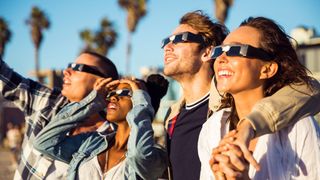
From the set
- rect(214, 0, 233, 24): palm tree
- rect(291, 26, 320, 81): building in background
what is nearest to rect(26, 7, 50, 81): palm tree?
rect(214, 0, 233, 24): palm tree

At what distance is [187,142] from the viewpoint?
11.6 ft

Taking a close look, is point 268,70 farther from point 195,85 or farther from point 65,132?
point 65,132

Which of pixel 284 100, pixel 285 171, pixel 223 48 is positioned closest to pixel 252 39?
pixel 223 48

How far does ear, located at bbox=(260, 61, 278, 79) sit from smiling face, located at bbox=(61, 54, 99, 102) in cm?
232

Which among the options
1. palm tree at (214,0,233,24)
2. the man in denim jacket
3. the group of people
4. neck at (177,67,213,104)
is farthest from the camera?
palm tree at (214,0,233,24)

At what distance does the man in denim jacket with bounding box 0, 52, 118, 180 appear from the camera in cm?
453

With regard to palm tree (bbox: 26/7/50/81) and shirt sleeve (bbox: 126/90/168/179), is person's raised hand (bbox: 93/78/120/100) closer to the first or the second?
shirt sleeve (bbox: 126/90/168/179)

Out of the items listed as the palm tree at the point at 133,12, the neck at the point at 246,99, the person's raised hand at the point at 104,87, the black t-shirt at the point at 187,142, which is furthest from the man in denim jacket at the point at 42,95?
the palm tree at the point at 133,12

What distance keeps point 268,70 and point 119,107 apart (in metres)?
1.58

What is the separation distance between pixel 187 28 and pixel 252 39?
1400mm

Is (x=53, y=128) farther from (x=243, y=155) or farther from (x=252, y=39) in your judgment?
(x=243, y=155)

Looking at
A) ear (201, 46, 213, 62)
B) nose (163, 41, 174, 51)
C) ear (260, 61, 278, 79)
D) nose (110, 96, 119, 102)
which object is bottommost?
nose (110, 96, 119, 102)

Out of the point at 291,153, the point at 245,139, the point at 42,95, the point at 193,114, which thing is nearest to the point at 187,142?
the point at 193,114

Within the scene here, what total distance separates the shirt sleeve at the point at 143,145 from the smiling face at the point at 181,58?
37cm
